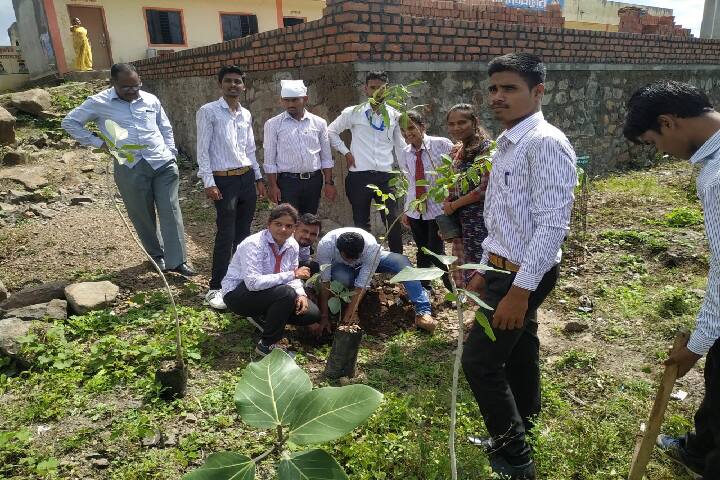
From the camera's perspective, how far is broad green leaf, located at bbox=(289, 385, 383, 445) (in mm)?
649

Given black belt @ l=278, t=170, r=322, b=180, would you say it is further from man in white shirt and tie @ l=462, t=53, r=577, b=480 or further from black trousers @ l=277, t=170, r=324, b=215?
man in white shirt and tie @ l=462, t=53, r=577, b=480

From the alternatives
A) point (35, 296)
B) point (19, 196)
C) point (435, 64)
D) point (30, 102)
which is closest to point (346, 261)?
point (35, 296)

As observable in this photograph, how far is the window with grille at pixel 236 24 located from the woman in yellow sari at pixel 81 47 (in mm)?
4666

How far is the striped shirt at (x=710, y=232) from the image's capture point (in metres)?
1.51

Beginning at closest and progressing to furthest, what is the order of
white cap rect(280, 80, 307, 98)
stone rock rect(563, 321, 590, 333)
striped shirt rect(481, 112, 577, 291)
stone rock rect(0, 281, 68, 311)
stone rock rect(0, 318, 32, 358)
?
striped shirt rect(481, 112, 577, 291), stone rock rect(0, 318, 32, 358), stone rock rect(563, 321, 590, 333), stone rock rect(0, 281, 68, 311), white cap rect(280, 80, 307, 98)

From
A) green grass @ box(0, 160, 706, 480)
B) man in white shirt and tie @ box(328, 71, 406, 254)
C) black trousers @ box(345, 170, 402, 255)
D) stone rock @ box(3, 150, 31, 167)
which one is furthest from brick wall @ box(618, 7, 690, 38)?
stone rock @ box(3, 150, 31, 167)

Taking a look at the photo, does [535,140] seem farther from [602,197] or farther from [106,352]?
[602,197]

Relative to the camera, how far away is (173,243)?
14.1 ft

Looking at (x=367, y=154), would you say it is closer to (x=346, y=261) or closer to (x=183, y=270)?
(x=346, y=261)

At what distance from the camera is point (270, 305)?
10.3 feet

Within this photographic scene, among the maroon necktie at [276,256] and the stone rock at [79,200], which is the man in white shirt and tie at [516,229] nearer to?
the maroon necktie at [276,256]

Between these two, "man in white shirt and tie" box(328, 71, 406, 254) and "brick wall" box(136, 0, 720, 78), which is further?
"brick wall" box(136, 0, 720, 78)

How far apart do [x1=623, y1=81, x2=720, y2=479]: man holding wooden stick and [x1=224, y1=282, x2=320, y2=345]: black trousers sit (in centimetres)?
213

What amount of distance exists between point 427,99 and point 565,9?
16.2m
